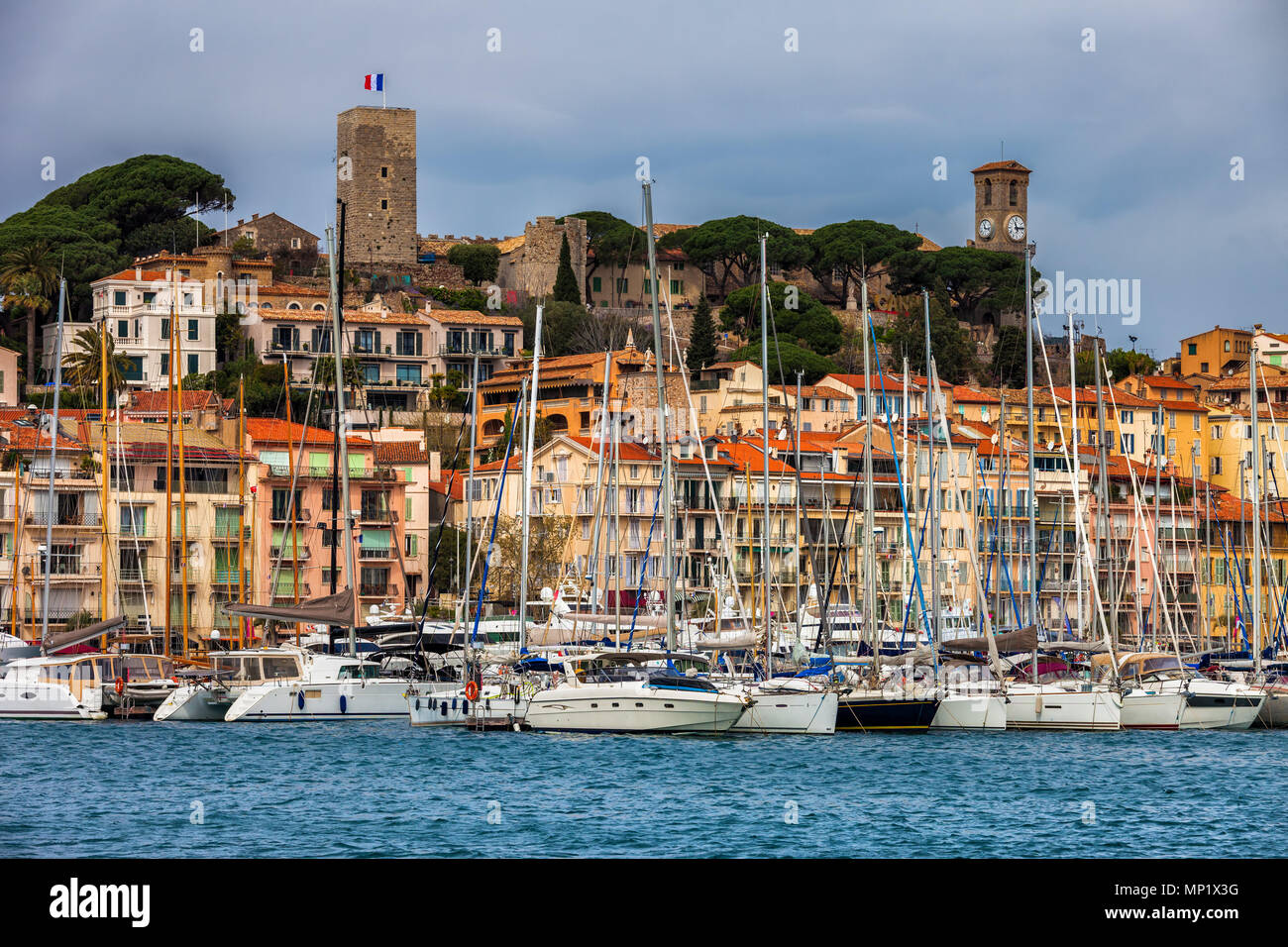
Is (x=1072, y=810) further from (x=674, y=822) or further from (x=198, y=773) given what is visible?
(x=198, y=773)

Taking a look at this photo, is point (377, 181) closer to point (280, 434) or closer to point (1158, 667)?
point (280, 434)

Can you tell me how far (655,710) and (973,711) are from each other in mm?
7591

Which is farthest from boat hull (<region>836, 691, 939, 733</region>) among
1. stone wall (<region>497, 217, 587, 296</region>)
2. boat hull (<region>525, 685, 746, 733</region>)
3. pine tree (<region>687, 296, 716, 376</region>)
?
stone wall (<region>497, 217, 587, 296</region>)

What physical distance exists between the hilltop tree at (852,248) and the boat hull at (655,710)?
98307 millimetres

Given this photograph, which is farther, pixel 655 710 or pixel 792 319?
pixel 792 319

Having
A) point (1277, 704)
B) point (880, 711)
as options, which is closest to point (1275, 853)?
point (880, 711)

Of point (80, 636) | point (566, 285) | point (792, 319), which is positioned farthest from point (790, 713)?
point (792, 319)

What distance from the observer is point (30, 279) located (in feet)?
321

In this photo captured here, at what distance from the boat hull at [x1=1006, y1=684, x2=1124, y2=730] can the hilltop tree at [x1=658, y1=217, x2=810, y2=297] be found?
9281 cm

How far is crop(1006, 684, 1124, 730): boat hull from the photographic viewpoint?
1507 inches

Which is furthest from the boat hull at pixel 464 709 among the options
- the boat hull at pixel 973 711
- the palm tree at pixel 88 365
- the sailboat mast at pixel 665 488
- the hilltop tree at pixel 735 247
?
the hilltop tree at pixel 735 247

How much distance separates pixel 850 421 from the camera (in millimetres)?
86312

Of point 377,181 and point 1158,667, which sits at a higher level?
point 377,181

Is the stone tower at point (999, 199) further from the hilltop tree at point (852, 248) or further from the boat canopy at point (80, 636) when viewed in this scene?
the boat canopy at point (80, 636)
